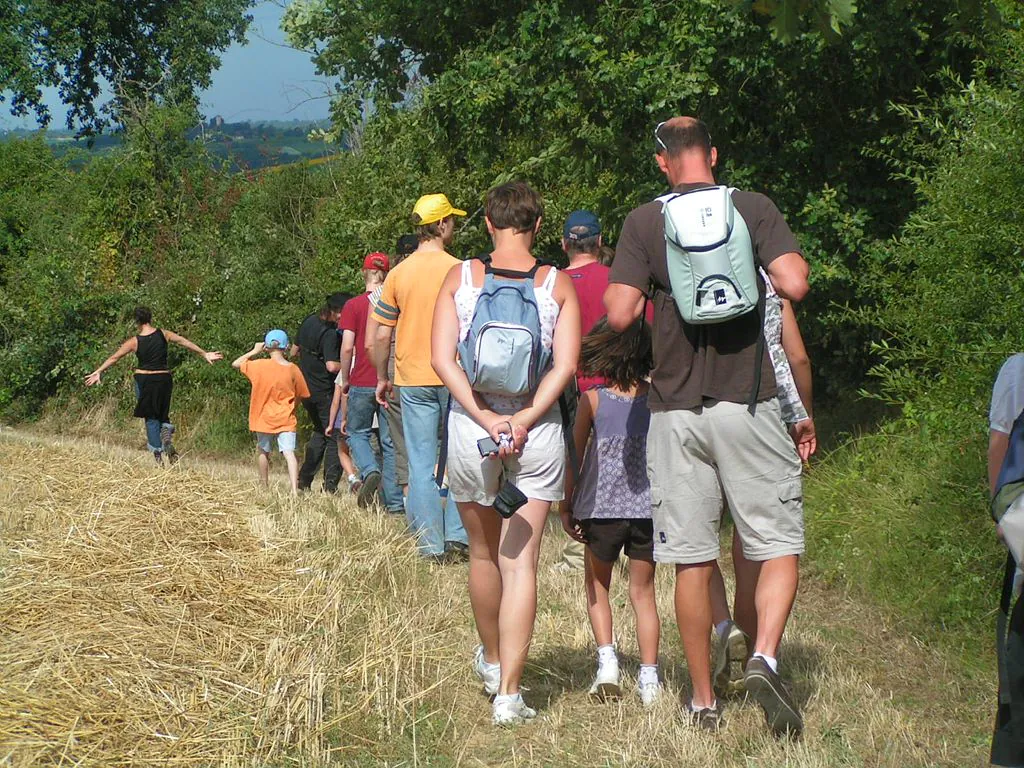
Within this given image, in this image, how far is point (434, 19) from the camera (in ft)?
40.1

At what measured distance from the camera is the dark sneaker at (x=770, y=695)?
4.57 metres

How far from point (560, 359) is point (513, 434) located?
1.18ft

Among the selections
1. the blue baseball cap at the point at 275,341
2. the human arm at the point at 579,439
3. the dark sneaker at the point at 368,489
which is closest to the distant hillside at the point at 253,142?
the blue baseball cap at the point at 275,341

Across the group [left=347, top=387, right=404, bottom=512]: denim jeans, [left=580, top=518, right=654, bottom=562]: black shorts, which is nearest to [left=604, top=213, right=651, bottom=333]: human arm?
[left=580, top=518, right=654, bottom=562]: black shorts

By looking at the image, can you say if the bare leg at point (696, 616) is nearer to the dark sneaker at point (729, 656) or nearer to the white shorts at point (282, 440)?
the dark sneaker at point (729, 656)

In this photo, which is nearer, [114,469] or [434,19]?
[114,469]

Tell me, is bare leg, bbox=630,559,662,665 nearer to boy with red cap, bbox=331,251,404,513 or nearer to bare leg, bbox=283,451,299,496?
boy with red cap, bbox=331,251,404,513

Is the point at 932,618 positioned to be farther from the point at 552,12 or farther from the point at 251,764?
the point at 552,12

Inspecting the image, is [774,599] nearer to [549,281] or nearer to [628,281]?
[628,281]

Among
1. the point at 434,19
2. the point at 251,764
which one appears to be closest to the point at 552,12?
the point at 434,19

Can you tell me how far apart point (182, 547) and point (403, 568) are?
1.26m

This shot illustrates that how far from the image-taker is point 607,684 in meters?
5.43

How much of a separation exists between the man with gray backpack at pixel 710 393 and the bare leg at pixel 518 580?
0.48 meters

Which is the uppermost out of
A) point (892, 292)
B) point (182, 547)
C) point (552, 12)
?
point (552, 12)
